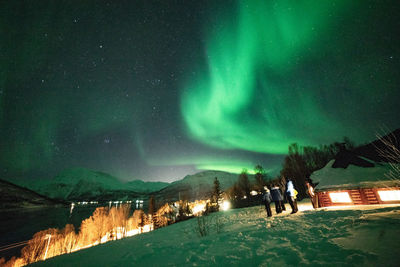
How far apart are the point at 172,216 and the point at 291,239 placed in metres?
22.9

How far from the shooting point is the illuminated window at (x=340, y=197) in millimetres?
13097

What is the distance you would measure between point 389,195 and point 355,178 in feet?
7.34

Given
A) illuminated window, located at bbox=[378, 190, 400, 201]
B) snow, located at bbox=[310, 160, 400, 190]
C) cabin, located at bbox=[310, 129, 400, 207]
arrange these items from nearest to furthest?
A: 1. illuminated window, located at bbox=[378, 190, 400, 201]
2. cabin, located at bbox=[310, 129, 400, 207]
3. snow, located at bbox=[310, 160, 400, 190]

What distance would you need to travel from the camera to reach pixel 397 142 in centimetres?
1592

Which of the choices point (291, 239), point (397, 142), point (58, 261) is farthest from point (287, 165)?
point (58, 261)

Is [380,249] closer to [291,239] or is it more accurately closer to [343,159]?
[291,239]

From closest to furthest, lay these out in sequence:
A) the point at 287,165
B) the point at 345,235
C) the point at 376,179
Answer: the point at 345,235
the point at 376,179
the point at 287,165

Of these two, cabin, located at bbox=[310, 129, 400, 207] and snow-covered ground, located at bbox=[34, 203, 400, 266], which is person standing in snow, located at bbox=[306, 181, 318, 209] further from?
snow-covered ground, located at bbox=[34, 203, 400, 266]

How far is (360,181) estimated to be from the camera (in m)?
13.0

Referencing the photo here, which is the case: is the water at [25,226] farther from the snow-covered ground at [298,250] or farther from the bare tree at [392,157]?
the bare tree at [392,157]

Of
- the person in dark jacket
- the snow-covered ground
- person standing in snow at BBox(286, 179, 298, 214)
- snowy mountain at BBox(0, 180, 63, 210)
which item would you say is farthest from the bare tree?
snowy mountain at BBox(0, 180, 63, 210)

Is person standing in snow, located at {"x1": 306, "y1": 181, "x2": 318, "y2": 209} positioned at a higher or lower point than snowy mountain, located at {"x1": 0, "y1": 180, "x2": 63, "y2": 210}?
lower

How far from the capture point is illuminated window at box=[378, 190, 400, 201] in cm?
1112

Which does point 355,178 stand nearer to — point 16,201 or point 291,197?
point 291,197
